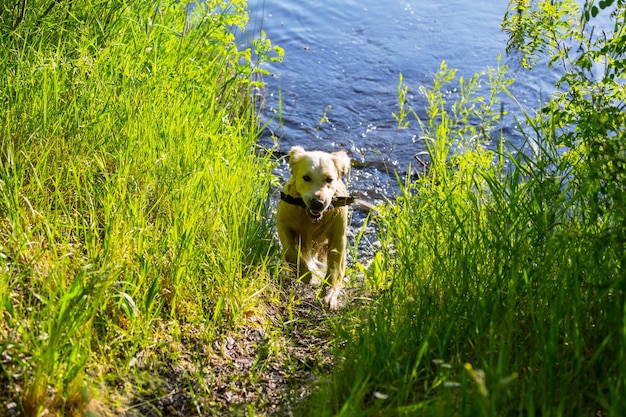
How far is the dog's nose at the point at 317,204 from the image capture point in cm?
474

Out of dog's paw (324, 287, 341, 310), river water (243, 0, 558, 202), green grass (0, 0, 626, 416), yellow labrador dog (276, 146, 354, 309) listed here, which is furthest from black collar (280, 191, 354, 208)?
river water (243, 0, 558, 202)

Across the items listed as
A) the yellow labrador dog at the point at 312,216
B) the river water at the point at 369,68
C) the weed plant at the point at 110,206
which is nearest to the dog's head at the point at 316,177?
the yellow labrador dog at the point at 312,216

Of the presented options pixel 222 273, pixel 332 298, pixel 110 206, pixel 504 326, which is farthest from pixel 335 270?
pixel 504 326

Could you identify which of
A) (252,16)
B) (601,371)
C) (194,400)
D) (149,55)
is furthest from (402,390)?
(252,16)

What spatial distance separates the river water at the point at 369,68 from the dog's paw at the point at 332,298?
2.41 meters

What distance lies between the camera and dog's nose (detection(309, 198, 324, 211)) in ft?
15.6

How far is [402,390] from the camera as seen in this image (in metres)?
2.63

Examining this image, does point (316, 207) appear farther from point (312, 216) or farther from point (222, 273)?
point (222, 273)

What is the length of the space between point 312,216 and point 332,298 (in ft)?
1.86

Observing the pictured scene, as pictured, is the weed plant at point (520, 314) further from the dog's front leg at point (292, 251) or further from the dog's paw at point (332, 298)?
the dog's front leg at point (292, 251)

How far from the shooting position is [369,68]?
32.5ft

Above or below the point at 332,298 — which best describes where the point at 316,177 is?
above

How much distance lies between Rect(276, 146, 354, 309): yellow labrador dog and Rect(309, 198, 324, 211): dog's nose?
0.16ft

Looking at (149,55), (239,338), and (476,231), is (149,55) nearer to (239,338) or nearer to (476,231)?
(239,338)
